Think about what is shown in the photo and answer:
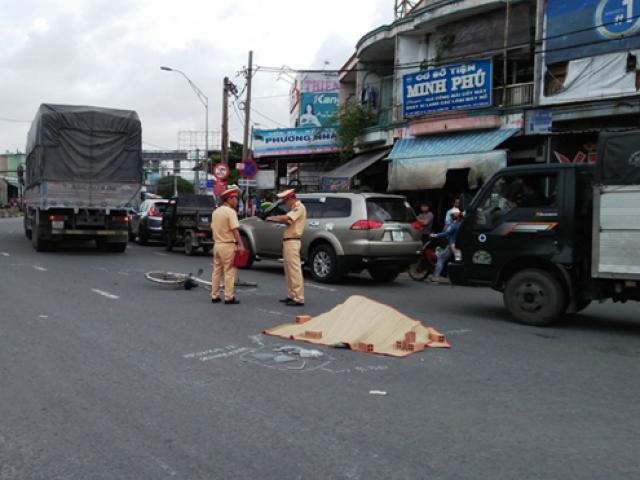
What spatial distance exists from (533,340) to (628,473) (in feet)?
13.1

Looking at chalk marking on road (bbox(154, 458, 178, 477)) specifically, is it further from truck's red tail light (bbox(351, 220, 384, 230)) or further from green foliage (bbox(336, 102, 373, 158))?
green foliage (bbox(336, 102, 373, 158))

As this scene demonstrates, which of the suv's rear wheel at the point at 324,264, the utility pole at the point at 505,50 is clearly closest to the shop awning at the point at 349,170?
the utility pole at the point at 505,50

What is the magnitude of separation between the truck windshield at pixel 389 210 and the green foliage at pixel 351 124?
10.0m

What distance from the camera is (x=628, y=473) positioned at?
3754 millimetres

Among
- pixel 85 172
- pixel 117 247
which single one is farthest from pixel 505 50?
pixel 117 247

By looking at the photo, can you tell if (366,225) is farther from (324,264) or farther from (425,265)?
(425,265)

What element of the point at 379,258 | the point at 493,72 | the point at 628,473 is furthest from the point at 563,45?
the point at 628,473

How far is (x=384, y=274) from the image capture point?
13875mm

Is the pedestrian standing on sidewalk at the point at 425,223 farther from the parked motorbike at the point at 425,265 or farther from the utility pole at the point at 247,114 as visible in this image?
the utility pole at the point at 247,114

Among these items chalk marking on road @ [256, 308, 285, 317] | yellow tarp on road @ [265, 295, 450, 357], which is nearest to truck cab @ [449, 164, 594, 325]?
yellow tarp on road @ [265, 295, 450, 357]

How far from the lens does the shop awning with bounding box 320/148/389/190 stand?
2144 centimetres

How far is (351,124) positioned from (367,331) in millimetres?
16430

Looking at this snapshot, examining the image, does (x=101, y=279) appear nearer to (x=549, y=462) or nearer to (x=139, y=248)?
(x=139, y=248)

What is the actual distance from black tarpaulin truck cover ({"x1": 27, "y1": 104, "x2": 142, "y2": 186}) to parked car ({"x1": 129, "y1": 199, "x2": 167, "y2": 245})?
13.1 ft
